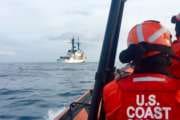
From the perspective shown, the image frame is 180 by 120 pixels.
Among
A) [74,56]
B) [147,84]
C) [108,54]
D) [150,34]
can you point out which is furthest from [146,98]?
[74,56]

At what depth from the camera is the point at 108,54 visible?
3.96 meters

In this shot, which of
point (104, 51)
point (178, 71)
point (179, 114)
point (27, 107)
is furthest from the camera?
point (27, 107)

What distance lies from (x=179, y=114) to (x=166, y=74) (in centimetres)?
33

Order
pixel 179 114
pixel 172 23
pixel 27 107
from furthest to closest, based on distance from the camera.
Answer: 1. pixel 27 107
2. pixel 172 23
3. pixel 179 114

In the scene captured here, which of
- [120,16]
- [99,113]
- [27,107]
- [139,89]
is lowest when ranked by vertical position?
[27,107]

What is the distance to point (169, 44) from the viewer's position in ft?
11.2

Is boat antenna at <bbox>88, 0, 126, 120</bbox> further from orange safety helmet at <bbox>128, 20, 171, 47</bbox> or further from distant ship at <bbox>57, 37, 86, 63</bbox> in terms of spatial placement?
distant ship at <bbox>57, 37, 86, 63</bbox>

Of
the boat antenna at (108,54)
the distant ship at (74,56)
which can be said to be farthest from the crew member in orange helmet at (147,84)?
the distant ship at (74,56)

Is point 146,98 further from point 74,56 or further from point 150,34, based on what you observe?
point 74,56

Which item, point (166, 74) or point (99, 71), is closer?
point (166, 74)

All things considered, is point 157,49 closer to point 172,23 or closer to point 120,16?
point 120,16

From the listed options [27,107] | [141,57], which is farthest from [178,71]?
[27,107]

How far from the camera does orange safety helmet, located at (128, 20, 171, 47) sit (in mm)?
3371

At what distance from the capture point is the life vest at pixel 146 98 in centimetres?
328
